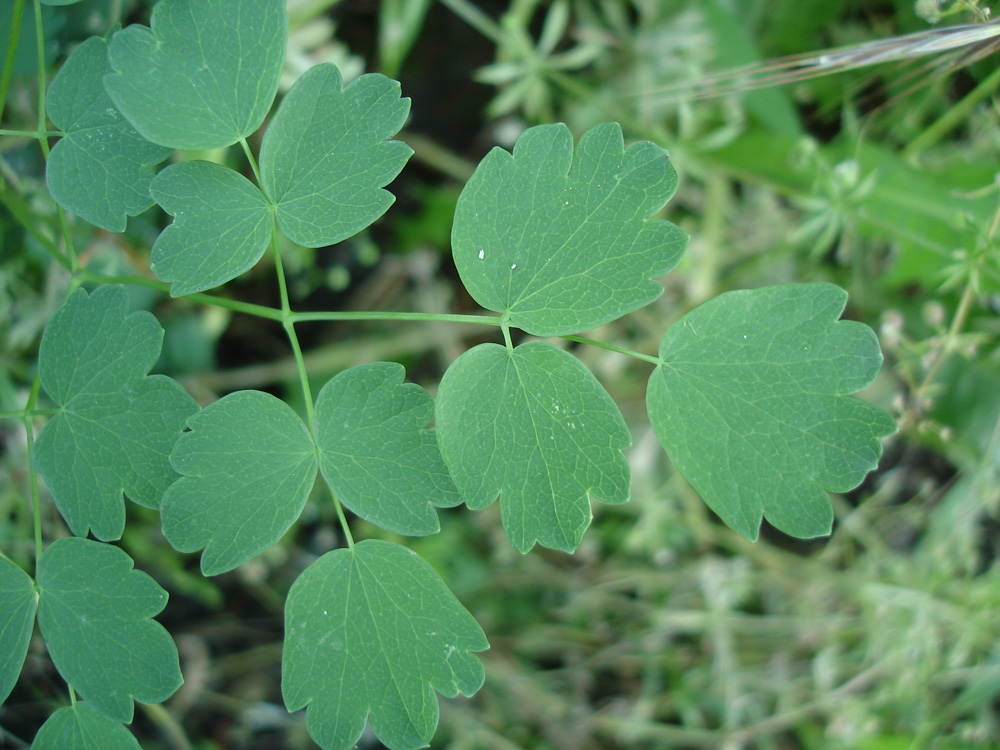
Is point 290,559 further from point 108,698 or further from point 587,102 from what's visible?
point 587,102

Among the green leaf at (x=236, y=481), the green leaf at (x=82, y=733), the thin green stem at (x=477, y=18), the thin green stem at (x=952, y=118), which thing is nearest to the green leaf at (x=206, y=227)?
the green leaf at (x=236, y=481)

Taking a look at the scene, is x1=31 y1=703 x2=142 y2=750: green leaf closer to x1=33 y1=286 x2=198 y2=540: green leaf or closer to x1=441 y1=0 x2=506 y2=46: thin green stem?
x1=33 y1=286 x2=198 y2=540: green leaf

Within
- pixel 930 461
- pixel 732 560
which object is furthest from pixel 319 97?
pixel 930 461

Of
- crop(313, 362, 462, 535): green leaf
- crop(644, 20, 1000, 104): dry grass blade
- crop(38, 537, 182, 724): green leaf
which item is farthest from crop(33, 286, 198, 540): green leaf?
crop(644, 20, 1000, 104): dry grass blade

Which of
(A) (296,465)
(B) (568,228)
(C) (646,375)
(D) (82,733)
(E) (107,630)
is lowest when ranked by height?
(C) (646,375)

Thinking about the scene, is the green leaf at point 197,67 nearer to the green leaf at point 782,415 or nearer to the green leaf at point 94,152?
the green leaf at point 94,152

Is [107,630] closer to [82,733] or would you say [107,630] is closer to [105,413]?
[82,733]

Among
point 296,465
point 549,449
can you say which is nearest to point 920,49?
point 549,449
